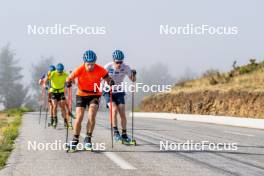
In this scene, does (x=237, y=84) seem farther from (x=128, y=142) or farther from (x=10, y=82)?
(x=10, y=82)

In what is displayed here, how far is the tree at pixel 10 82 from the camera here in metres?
102

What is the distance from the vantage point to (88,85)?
36.2ft

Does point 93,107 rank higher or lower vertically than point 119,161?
higher

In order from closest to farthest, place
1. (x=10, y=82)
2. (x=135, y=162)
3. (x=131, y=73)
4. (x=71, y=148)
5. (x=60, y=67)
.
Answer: (x=135, y=162) < (x=71, y=148) < (x=131, y=73) < (x=60, y=67) < (x=10, y=82)

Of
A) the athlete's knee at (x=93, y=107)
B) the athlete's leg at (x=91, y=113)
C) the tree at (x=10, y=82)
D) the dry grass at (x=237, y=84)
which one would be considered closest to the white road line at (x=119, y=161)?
the athlete's leg at (x=91, y=113)

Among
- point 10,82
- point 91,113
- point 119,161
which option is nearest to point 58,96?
point 91,113

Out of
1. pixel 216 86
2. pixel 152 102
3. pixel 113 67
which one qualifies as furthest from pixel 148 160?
pixel 152 102

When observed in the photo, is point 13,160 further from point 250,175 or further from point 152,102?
point 152,102

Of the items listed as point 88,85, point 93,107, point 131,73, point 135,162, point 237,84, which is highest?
point 237,84

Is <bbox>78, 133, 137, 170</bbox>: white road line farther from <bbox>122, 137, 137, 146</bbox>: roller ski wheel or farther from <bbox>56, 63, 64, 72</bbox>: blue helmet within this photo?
<bbox>56, 63, 64, 72</bbox>: blue helmet

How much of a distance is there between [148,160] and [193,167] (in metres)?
1.04

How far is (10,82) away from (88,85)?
3874 inches

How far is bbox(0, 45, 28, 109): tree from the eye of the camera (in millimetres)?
102300

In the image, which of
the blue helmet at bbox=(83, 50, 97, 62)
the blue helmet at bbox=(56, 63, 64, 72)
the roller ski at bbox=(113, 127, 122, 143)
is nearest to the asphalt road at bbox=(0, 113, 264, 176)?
the roller ski at bbox=(113, 127, 122, 143)
